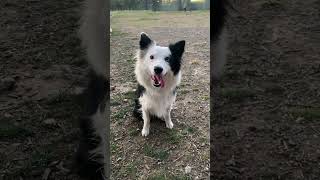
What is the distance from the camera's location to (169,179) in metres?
2.75

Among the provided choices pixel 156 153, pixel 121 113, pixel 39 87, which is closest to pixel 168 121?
pixel 156 153

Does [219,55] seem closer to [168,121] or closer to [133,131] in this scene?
[168,121]

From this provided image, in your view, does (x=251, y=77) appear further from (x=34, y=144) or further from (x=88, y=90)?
(x=34, y=144)

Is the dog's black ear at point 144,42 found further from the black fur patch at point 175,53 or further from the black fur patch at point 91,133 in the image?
the black fur patch at point 91,133

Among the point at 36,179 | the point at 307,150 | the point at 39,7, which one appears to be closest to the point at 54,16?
the point at 39,7

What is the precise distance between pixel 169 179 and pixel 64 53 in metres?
1.29

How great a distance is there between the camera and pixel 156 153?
3.10 metres

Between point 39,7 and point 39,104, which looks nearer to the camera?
point 39,104

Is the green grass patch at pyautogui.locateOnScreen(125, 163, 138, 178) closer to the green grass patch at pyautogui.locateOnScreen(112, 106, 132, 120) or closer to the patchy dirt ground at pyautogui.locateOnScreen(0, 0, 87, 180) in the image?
the patchy dirt ground at pyautogui.locateOnScreen(0, 0, 87, 180)

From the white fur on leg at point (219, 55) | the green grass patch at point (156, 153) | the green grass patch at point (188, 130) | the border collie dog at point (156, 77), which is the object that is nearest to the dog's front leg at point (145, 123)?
the border collie dog at point (156, 77)

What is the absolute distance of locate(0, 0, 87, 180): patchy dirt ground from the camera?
262 centimetres

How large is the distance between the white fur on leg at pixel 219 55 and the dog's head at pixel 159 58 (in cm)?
28

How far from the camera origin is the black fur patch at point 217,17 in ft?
9.91

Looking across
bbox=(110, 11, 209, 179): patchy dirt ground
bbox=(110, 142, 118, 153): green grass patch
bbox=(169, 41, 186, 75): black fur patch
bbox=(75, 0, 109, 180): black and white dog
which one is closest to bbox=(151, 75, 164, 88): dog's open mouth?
bbox=(169, 41, 186, 75): black fur patch
